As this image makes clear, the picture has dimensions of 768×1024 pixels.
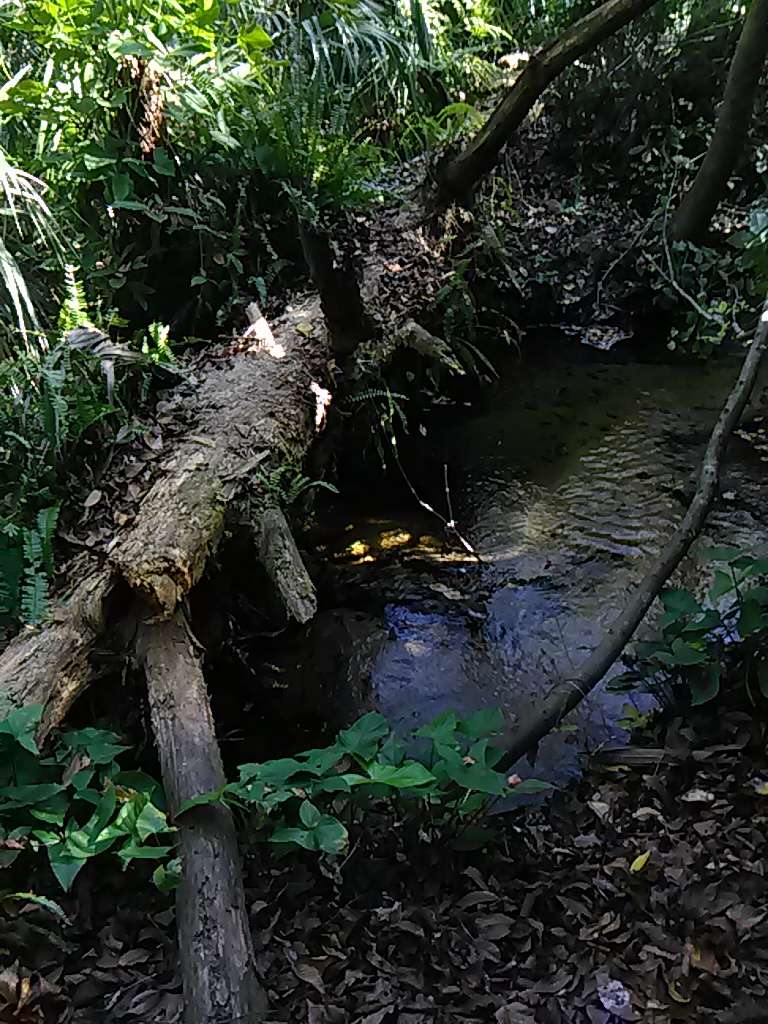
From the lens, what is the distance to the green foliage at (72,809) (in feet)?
6.22

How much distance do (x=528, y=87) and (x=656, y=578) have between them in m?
3.41

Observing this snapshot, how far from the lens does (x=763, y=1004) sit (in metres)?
1.79

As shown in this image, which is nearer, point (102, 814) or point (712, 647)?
point (102, 814)

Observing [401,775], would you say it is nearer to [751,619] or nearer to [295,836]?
[295,836]

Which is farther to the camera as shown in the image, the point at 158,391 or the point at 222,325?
the point at 222,325

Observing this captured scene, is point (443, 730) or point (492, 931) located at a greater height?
point (443, 730)

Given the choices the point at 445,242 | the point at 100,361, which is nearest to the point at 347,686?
the point at 100,361

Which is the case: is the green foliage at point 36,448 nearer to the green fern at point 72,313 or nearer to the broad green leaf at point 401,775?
the green fern at point 72,313

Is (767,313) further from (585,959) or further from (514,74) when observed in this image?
(514,74)

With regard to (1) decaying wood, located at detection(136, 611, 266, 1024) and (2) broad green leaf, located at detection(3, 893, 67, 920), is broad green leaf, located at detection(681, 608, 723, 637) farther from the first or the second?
(2) broad green leaf, located at detection(3, 893, 67, 920)

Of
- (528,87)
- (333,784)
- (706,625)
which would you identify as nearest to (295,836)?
(333,784)

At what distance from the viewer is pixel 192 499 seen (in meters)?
2.95

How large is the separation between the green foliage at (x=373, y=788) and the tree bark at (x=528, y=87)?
3.93 metres

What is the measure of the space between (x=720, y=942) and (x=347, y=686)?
1761mm
